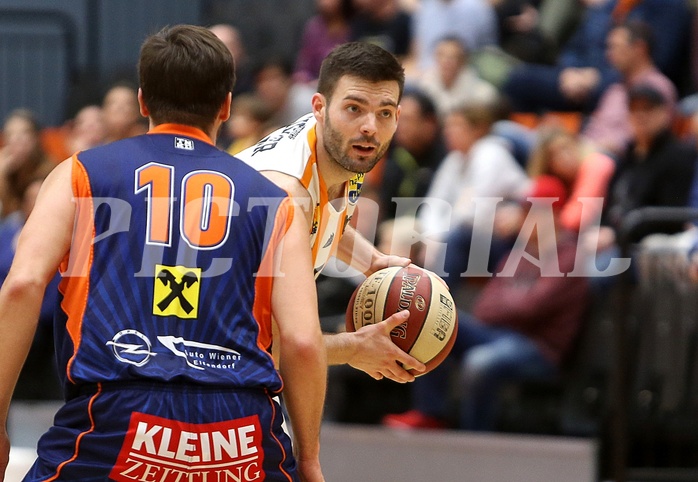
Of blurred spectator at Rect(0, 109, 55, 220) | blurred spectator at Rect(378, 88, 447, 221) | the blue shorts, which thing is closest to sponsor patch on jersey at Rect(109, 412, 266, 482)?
the blue shorts

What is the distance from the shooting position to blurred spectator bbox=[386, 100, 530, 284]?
23.7 feet

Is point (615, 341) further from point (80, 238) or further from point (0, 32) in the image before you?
point (0, 32)

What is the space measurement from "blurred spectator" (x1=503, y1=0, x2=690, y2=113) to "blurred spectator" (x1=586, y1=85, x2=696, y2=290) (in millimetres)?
1259

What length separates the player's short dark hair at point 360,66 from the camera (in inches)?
157

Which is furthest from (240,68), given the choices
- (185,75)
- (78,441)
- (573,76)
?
(78,441)

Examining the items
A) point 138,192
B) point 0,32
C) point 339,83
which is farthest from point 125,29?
point 138,192

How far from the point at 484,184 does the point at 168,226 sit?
15.8ft

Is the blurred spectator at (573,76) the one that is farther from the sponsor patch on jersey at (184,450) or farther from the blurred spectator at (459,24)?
the sponsor patch on jersey at (184,450)

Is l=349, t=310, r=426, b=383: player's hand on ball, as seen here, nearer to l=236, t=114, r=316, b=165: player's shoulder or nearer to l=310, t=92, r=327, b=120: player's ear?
l=236, t=114, r=316, b=165: player's shoulder

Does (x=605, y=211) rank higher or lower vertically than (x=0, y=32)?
lower

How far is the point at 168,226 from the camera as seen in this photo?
305cm

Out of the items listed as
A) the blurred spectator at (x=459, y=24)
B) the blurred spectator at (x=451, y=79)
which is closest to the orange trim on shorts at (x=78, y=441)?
the blurred spectator at (x=451, y=79)

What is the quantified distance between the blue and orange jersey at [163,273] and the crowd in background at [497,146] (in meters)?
3.98

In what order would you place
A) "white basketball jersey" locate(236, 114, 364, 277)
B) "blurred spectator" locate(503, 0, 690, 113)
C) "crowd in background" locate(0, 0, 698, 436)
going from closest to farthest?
"white basketball jersey" locate(236, 114, 364, 277) < "crowd in background" locate(0, 0, 698, 436) < "blurred spectator" locate(503, 0, 690, 113)
